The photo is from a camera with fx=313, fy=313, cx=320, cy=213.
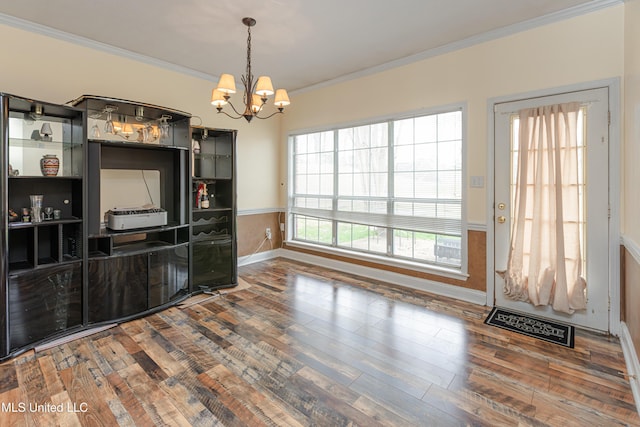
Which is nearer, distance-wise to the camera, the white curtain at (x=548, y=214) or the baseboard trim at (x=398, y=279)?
the white curtain at (x=548, y=214)

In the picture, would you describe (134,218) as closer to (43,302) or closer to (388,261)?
(43,302)

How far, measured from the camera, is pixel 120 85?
11.5 feet

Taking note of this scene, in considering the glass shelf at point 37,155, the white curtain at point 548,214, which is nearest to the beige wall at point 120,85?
the glass shelf at point 37,155

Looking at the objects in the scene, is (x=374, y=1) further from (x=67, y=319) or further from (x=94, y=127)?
(x=67, y=319)

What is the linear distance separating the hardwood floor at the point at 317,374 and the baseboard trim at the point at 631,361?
0.05 m

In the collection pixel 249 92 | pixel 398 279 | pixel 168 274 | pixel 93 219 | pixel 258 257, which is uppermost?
pixel 249 92

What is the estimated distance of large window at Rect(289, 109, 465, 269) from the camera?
3576 mm

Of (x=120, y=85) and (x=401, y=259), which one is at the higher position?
(x=120, y=85)

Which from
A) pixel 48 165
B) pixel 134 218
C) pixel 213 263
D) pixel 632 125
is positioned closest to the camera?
pixel 632 125

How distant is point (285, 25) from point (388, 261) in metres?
2.92

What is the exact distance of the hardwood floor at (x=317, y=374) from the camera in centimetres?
175

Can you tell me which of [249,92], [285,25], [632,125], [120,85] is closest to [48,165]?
[120,85]

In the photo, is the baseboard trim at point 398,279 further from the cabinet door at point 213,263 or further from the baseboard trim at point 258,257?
the cabinet door at point 213,263

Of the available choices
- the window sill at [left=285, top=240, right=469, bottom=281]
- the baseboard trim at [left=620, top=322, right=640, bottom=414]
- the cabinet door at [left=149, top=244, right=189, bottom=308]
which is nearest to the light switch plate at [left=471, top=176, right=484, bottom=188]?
the window sill at [left=285, top=240, right=469, bottom=281]
